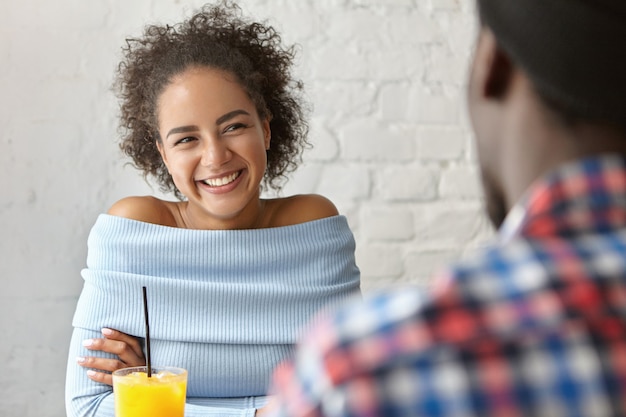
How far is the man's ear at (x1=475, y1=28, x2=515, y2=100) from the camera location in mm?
493

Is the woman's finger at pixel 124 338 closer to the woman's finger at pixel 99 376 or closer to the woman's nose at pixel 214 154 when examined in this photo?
the woman's finger at pixel 99 376

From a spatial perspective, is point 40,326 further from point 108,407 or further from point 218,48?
point 218,48

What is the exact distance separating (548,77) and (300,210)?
1278mm

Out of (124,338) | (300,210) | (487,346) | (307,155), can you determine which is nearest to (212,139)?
(300,210)

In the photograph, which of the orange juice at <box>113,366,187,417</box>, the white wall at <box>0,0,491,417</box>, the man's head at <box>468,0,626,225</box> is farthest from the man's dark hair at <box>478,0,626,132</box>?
the white wall at <box>0,0,491,417</box>

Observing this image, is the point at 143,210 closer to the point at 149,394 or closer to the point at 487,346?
the point at 149,394

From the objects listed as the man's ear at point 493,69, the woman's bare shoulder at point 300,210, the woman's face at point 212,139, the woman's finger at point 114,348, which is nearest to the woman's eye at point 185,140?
the woman's face at point 212,139

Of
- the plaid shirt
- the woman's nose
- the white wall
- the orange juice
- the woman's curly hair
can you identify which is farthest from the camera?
the white wall

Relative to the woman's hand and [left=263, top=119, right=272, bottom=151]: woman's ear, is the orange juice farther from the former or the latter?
[left=263, top=119, right=272, bottom=151]: woman's ear

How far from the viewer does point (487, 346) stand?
1.25 feet

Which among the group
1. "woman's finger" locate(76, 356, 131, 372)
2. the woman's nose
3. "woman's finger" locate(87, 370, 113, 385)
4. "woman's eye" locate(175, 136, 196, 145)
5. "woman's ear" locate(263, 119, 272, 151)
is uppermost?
"woman's ear" locate(263, 119, 272, 151)

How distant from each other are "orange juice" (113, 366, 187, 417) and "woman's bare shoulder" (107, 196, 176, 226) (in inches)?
19.9

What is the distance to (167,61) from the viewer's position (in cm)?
161

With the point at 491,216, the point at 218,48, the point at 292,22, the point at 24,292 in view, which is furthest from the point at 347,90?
the point at 491,216
